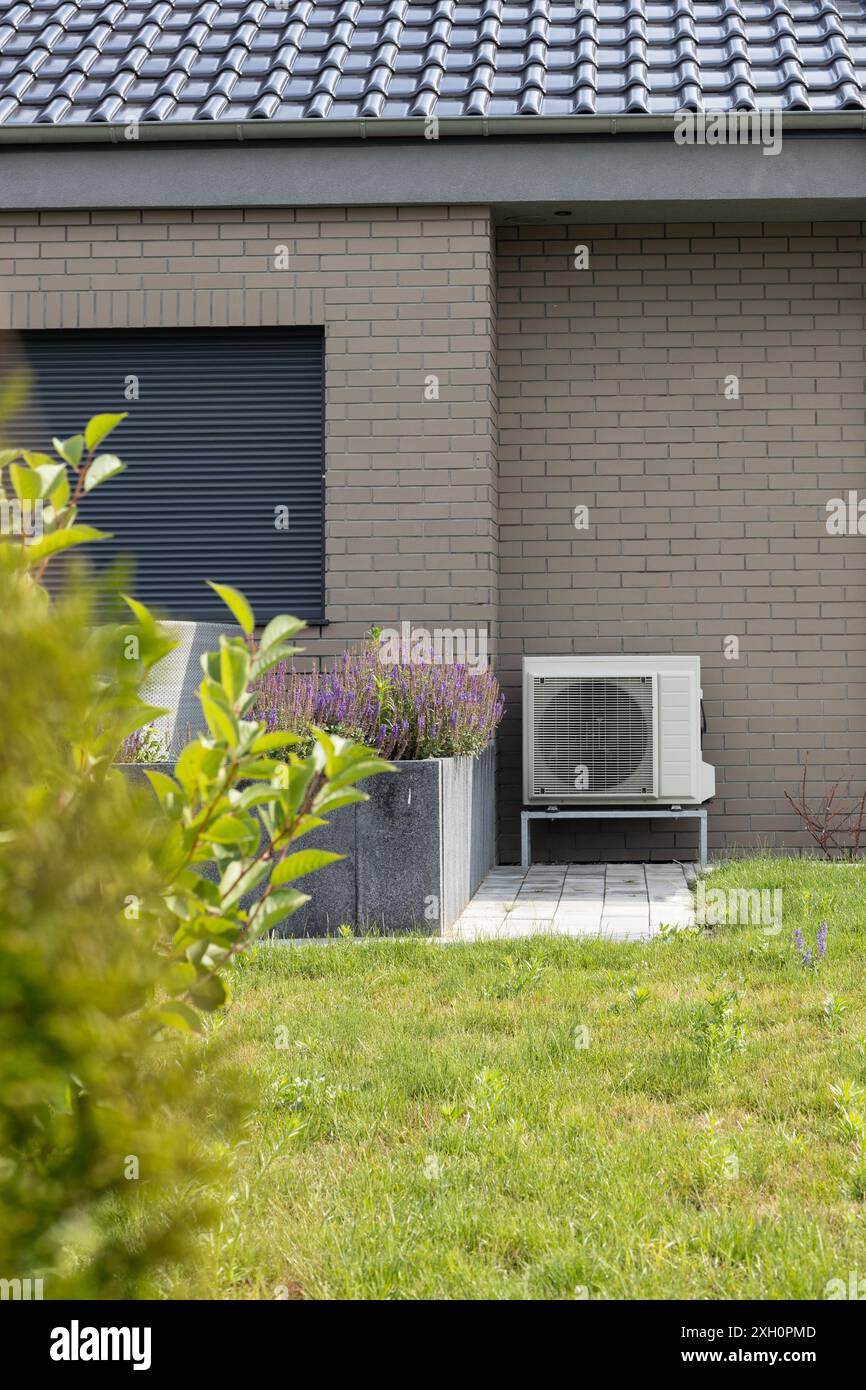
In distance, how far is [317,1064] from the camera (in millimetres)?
3846

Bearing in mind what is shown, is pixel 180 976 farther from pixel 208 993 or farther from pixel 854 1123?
pixel 854 1123

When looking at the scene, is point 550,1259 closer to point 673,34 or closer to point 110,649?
point 110,649

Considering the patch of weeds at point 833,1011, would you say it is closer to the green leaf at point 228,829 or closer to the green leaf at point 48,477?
the green leaf at point 228,829

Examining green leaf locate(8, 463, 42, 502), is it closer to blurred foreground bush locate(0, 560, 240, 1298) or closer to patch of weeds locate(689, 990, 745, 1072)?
blurred foreground bush locate(0, 560, 240, 1298)

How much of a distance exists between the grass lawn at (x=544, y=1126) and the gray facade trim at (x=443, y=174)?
454cm

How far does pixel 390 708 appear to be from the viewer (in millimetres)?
6281

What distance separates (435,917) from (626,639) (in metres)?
3.12

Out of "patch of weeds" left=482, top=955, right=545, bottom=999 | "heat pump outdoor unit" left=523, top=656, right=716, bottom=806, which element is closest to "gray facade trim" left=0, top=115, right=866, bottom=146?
"heat pump outdoor unit" left=523, top=656, right=716, bottom=806

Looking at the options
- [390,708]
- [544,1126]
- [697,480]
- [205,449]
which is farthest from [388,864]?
[697,480]

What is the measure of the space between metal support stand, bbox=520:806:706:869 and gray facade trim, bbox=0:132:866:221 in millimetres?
3491

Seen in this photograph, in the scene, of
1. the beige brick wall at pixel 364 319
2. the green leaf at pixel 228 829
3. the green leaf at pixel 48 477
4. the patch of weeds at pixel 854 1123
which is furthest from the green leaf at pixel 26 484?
the beige brick wall at pixel 364 319

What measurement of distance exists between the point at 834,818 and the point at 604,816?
155 cm
